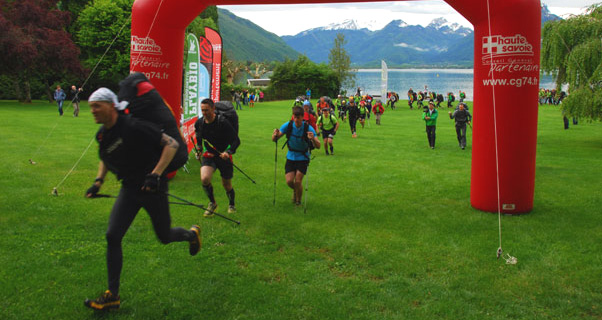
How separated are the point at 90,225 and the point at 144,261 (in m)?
2.08

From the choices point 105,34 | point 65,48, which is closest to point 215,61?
point 65,48

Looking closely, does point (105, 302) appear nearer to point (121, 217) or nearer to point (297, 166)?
point (121, 217)

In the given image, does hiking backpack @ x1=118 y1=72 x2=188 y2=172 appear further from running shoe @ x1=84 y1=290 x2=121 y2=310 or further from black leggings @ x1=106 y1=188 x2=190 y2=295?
running shoe @ x1=84 y1=290 x2=121 y2=310

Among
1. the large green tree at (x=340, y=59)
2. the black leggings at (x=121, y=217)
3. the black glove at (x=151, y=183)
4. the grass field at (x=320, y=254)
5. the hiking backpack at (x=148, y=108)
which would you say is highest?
the large green tree at (x=340, y=59)

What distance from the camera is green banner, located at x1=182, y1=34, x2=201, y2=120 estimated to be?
494 inches

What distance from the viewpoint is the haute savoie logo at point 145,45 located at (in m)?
10.5

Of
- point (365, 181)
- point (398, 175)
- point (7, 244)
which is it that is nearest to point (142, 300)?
point (7, 244)

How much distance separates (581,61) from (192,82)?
50.4 feet

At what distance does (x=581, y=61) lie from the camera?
62.0 feet

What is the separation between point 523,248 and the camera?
22.7 ft

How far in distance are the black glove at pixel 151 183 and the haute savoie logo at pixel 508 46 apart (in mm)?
6387

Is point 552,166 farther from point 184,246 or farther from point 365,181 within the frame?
point 184,246

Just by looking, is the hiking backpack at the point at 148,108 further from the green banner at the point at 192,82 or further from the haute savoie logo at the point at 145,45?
the green banner at the point at 192,82

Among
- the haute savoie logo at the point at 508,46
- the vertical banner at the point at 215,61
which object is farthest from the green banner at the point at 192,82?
the haute savoie logo at the point at 508,46
